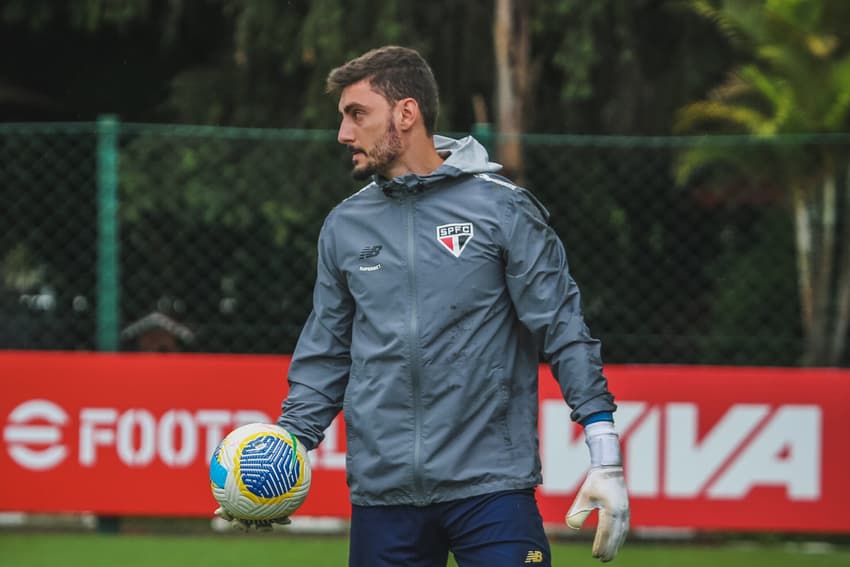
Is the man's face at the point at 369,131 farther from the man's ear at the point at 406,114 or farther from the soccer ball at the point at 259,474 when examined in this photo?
the soccer ball at the point at 259,474

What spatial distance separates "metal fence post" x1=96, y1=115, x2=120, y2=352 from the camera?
7953 mm

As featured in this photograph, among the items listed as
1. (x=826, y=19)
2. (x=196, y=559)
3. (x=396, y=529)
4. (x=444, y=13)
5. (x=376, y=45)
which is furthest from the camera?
(x=444, y=13)

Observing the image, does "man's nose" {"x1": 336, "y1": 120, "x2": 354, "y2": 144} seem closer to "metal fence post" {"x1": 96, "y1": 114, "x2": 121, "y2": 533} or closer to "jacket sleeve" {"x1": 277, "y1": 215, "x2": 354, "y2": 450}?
"jacket sleeve" {"x1": 277, "y1": 215, "x2": 354, "y2": 450}

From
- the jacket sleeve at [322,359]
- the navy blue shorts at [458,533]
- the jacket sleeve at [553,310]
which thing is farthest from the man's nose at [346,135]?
the navy blue shorts at [458,533]

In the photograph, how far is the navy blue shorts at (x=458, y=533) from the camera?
145 inches

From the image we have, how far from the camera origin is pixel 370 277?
3814 millimetres

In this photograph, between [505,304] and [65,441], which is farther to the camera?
[65,441]

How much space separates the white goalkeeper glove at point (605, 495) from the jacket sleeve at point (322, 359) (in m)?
0.79

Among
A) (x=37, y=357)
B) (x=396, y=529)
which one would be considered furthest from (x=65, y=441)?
(x=396, y=529)

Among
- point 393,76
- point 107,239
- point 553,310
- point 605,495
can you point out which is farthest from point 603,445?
point 107,239

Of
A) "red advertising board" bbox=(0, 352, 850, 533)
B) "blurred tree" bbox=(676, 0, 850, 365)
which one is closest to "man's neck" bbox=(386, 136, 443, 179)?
"red advertising board" bbox=(0, 352, 850, 533)

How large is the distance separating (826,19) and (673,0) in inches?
60.1

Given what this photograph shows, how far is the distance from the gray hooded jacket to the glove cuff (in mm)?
46

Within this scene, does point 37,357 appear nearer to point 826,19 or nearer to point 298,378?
point 298,378
